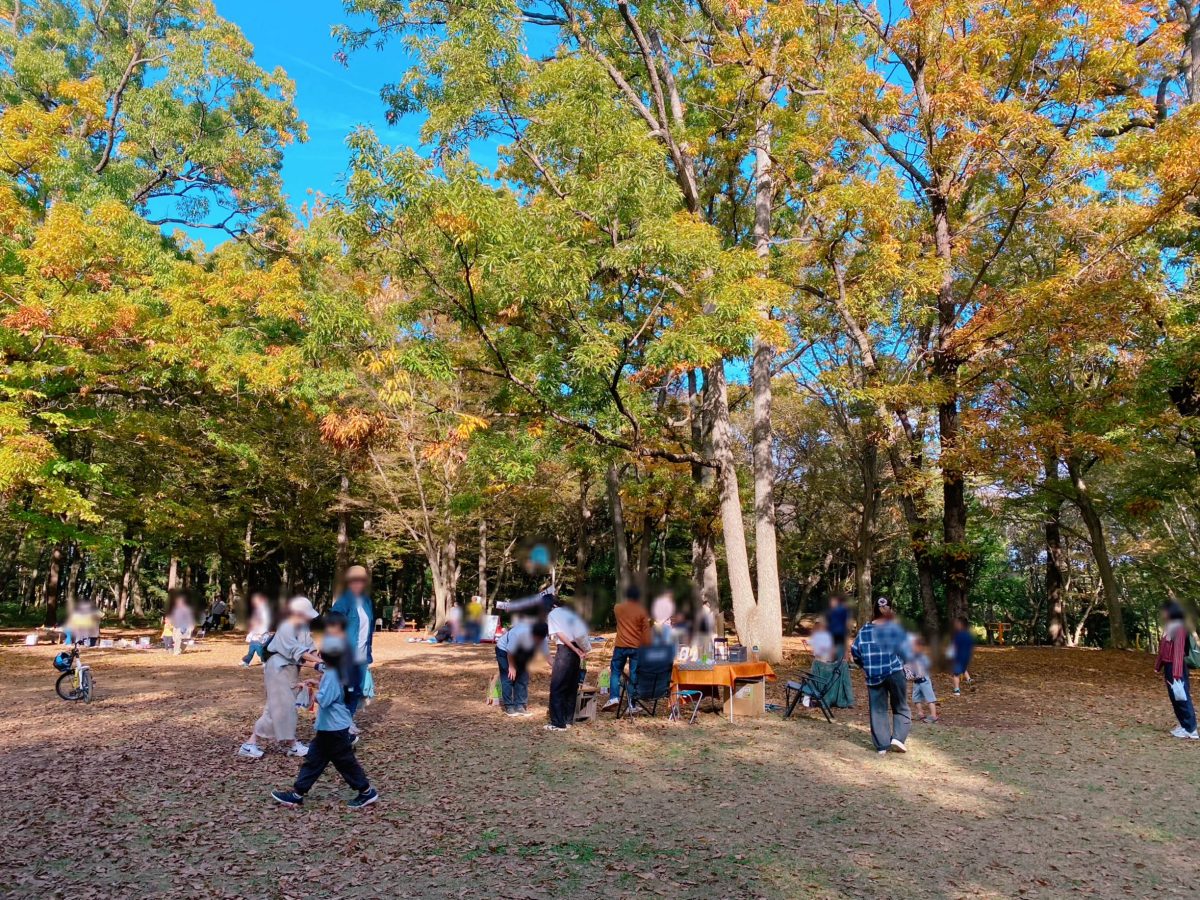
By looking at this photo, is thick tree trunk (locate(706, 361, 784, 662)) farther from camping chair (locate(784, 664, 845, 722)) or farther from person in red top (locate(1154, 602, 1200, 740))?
person in red top (locate(1154, 602, 1200, 740))

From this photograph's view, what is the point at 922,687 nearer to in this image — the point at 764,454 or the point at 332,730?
the point at 764,454

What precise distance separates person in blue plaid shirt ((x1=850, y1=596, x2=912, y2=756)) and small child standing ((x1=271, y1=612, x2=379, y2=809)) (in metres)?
4.55

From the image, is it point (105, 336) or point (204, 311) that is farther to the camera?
point (204, 311)

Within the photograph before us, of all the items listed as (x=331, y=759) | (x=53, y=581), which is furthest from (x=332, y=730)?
(x=53, y=581)

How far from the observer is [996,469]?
12.0 meters

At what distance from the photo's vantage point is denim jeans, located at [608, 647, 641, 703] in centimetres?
870

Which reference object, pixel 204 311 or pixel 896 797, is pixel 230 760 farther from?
pixel 204 311

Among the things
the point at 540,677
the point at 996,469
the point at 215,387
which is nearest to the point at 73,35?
the point at 215,387

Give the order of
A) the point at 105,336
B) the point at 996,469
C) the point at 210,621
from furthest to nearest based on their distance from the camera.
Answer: the point at 210,621 → the point at 105,336 → the point at 996,469

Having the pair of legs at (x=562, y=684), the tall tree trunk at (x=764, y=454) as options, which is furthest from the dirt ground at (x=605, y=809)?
the tall tree trunk at (x=764, y=454)

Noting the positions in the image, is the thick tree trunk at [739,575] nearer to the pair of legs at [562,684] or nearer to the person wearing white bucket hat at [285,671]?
the pair of legs at [562,684]

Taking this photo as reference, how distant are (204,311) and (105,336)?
1.89 m

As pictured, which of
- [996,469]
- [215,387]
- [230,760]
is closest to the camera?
[230,760]

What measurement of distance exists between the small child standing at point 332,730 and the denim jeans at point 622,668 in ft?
13.3
